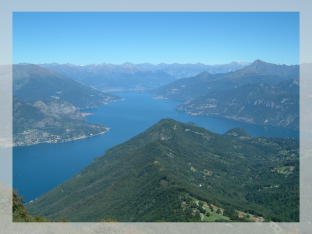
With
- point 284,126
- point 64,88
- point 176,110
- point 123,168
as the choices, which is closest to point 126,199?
point 123,168

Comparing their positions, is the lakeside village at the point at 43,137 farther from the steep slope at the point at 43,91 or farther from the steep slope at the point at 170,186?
the steep slope at the point at 43,91

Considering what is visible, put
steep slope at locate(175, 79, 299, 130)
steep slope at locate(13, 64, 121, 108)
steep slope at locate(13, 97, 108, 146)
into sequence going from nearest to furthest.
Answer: steep slope at locate(13, 97, 108, 146) < steep slope at locate(175, 79, 299, 130) < steep slope at locate(13, 64, 121, 108)

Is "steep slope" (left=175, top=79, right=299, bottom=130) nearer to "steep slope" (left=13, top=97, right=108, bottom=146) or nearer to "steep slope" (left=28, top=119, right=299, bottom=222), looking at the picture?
"steep slope" (left=28, top=119, right=299, bottom=222)

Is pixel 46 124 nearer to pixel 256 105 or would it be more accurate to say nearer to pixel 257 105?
pixel 256 105

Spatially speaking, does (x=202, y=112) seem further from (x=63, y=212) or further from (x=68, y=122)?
(x=63, y=212)

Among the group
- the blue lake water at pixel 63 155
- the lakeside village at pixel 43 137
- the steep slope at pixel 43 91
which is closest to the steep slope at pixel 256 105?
the blue lake water at pixel 63 155

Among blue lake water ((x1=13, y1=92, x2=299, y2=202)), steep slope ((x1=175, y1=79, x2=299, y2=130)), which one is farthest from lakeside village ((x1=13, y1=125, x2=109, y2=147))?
steep slope ((x1=175, y1=79, x2=299, y2=130))

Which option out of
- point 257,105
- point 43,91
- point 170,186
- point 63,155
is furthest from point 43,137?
point 257,105
